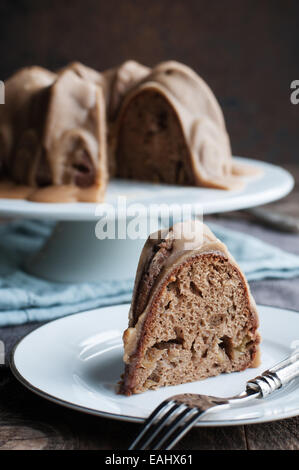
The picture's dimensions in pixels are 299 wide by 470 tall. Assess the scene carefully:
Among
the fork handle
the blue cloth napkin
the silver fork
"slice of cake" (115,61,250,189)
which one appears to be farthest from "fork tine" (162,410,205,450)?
"slice of cake" (115,61,250,189)

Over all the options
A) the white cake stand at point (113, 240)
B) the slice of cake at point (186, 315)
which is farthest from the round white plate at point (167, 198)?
the slice of cake at point (186, 315)

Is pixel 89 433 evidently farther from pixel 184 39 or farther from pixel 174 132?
pixel 184 39

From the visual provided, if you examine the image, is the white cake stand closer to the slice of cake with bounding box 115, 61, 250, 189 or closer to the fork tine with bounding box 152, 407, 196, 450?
the slice of cake with bounding box 115, 61, 250, 189

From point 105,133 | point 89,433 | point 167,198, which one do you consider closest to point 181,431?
point 89,433

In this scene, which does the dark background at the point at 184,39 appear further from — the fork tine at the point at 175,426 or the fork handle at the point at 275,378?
the fork tine at the point at 175,426

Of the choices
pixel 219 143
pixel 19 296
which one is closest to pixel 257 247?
pixel 219 143
